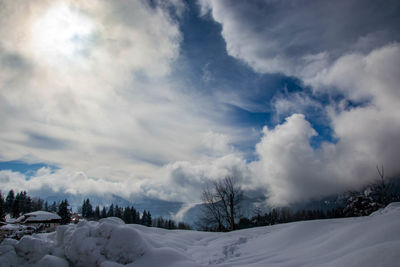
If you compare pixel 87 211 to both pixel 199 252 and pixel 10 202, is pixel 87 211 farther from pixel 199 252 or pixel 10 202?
pixel 199 252

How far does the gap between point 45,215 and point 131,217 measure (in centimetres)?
3598

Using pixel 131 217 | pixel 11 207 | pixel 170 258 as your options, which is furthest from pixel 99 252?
pixel 11 207

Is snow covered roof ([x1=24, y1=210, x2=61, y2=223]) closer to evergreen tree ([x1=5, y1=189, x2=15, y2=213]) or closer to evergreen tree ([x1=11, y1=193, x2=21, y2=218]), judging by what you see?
evergreen tree ([x1=11, y1=193, x2=21, y2=218])

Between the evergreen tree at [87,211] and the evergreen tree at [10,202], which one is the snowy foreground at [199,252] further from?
the evergreen tree at [87,211]

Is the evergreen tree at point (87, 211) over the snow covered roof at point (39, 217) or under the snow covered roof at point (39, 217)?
under

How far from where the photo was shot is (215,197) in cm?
2694

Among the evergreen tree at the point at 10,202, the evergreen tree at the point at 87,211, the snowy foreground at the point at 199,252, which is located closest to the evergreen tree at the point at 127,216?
the evergreen tree at the point at 87,211

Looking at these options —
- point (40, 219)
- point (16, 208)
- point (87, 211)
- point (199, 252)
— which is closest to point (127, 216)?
point (87, 211)

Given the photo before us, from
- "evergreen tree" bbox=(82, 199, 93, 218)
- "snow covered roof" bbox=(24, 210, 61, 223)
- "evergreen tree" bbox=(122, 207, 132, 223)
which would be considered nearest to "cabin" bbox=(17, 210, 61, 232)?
"snow covered roof" bbox=(24, 210, 61, 223)

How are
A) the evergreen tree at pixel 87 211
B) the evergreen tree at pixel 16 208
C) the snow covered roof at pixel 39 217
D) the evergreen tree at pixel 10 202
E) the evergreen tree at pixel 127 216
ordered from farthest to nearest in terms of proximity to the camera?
the evergreen tree at pixel 87 211
the evergreen tree at pixel 127 216
the evergreen tree at pixel 10 202
the evergreen tree at pixel 16 208
the snow covered roof at pixel 39 217

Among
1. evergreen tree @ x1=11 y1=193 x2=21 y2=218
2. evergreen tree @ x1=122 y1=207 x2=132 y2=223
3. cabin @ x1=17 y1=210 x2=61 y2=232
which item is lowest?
evergreen tree @ x1=122 y1=207 x2=132 y2=223

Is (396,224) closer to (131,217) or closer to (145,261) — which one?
(145,261)

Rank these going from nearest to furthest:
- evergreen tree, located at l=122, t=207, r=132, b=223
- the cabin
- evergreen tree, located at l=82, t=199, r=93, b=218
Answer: the cabin
evergreen tree, located at l=122, t=207, r=132, b=223
evergreen tree, located at l=82, t=199, r=93, b=218

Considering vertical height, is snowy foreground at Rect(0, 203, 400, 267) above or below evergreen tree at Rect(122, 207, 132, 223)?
above
